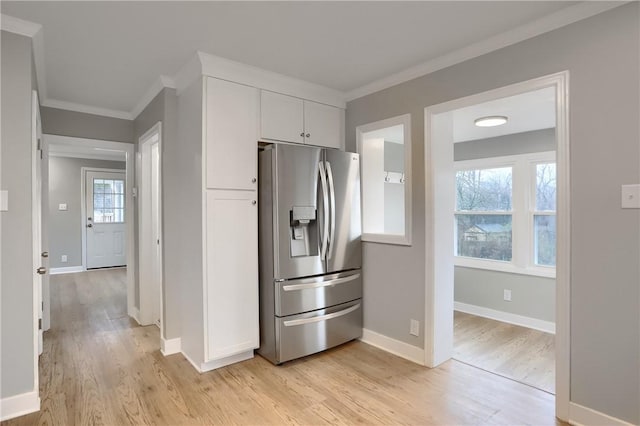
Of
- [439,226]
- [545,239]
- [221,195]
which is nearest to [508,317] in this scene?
[545,239]

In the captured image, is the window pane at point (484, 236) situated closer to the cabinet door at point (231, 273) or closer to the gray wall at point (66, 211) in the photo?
the cabinet door at point (231, 273)

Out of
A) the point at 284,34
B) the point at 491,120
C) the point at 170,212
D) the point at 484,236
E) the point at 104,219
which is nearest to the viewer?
the point at 284,34

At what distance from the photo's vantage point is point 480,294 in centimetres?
443

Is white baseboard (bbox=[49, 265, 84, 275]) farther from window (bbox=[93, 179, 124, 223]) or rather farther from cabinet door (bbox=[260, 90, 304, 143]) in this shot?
cabinet door (bbox=[260, 90, 304, 143])

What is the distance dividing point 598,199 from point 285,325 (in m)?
2.25

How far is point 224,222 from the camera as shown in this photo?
8.83ft

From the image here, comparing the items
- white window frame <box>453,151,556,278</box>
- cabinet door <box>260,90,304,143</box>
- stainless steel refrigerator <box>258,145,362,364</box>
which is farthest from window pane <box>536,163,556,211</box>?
cabinet door <box>260,90,304,143</box>

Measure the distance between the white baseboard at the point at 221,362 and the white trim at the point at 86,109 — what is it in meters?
2.77

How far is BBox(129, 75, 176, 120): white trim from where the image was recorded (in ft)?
9.73

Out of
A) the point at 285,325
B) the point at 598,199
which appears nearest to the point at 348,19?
the point at 598,199

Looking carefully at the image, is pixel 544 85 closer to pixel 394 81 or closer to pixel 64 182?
pixel 394 81

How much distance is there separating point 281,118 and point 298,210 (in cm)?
84

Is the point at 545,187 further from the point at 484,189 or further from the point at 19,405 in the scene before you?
the point at 19,405

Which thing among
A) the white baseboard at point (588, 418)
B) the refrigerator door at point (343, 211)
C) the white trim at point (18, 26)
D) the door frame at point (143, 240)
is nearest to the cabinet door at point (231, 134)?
the refrigerator door at point (343, 211)
